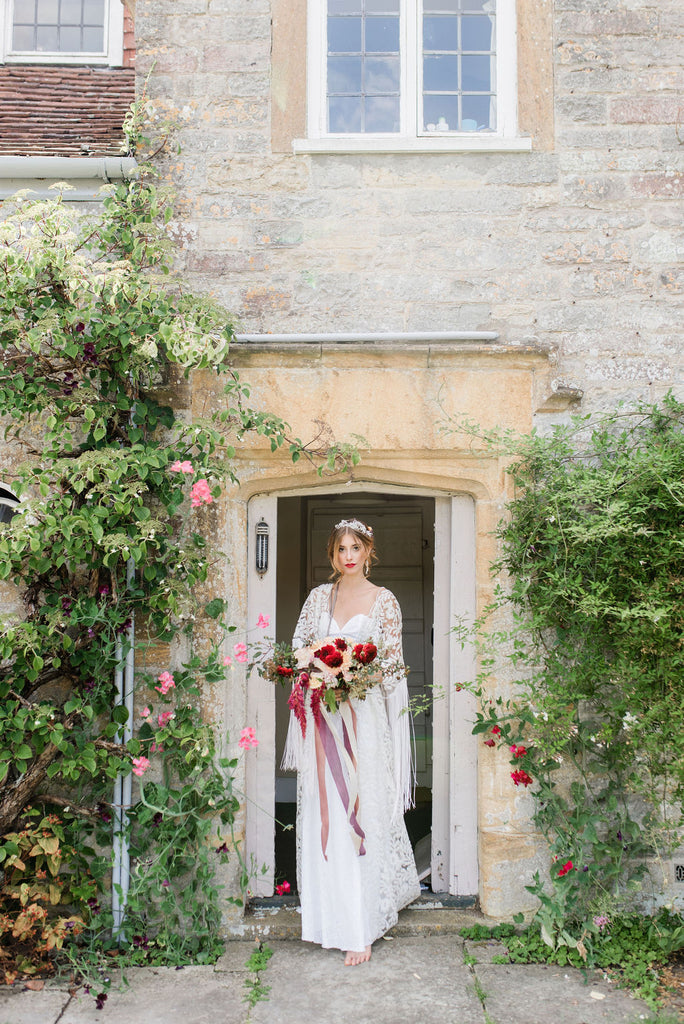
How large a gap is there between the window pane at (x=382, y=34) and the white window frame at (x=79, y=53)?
7.67 ft

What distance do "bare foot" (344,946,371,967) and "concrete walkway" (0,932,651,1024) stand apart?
3 cm

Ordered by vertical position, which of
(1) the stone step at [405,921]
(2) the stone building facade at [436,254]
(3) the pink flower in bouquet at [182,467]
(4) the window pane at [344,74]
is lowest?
(1) the stone step at [405,921]

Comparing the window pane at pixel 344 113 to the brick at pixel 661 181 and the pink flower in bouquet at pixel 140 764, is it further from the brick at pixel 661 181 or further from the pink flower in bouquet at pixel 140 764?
the pink flower in bouquet at pixel 140 764

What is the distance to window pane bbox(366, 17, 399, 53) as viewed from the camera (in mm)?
4699

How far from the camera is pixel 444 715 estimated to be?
4609 millimetres

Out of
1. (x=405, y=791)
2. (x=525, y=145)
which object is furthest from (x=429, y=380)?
(x=405, y=791)

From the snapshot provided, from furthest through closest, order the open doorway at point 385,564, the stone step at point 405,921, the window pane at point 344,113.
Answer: the open doorway at point 385,564 → the window pane at point 344,113 → the stone step at point 405,921

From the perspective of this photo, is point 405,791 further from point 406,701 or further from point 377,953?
point 377,953

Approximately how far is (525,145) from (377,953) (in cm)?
412

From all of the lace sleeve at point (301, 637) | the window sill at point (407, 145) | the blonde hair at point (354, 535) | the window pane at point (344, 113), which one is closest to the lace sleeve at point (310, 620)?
the lace sleeve at point (301, 637)

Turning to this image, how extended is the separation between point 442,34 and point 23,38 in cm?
364

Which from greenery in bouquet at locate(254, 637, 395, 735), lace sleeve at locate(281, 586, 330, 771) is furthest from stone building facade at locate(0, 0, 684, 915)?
greenery in bouquet at locate(254, 637, 395, 735)

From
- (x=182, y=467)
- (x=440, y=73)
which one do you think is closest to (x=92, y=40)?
Result: (x=440, y=73)

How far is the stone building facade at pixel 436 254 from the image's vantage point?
4.39 m
